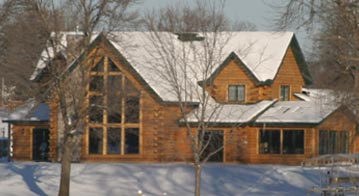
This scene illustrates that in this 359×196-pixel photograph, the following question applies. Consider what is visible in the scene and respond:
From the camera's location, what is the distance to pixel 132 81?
156 ft

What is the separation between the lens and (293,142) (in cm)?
4897

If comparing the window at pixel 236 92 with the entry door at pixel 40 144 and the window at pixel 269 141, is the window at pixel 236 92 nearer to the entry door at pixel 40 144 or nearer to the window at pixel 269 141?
the window at pixel 269 141

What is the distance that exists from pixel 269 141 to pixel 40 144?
13.5 m

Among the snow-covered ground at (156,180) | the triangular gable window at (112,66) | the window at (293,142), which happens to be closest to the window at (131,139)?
the triangular gable window at (112,66)

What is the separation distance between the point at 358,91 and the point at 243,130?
23537 mm

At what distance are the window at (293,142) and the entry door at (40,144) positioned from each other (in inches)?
546

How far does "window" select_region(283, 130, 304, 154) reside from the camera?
160ft

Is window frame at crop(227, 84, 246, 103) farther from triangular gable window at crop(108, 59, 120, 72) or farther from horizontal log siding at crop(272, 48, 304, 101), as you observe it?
triangular gable window at crop(108, 59, 120, 72)

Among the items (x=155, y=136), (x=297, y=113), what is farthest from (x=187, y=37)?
(x=297, y=113)

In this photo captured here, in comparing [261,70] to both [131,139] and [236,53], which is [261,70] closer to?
[236,53]

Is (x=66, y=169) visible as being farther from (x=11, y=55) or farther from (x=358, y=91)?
(x=358, y=91)

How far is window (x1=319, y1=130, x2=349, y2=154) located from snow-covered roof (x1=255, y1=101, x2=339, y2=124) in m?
1.09

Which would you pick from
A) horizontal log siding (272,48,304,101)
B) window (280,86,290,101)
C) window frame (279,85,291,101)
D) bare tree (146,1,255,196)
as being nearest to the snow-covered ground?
bare tree (146,1,255,196)

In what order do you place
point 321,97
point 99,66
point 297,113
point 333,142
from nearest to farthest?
point 99,66 → point 321,97 → point 297,113 → point 333,142
